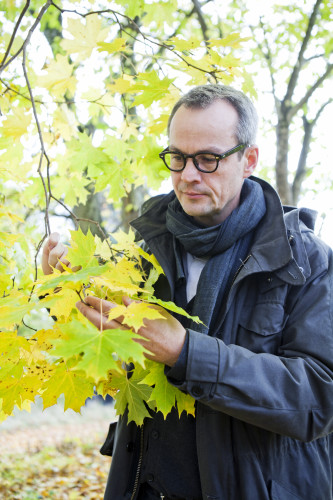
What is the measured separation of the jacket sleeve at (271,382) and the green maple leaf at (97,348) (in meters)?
0.38

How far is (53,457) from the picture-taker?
616 cm

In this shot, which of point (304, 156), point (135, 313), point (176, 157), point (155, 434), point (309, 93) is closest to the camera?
point (135, 313)

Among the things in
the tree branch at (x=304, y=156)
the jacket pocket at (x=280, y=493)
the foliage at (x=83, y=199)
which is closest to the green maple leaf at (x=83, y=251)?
the foliage at (x=83, y=199)

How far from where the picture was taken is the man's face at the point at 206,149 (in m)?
1.84

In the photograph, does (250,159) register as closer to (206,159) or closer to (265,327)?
(206,159)

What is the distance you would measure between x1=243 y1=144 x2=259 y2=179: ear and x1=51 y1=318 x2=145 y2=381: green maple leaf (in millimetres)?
1159

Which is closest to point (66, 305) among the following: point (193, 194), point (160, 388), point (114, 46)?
point (160, 388)

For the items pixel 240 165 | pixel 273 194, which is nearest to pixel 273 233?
pixel 273 194

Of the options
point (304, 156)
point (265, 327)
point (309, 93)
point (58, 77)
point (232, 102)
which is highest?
point (309, 93)

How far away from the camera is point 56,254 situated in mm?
1769

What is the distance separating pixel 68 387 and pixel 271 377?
0.67 meters

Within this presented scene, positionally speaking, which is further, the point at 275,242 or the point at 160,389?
the point at 275,242

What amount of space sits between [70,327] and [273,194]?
1152 mm

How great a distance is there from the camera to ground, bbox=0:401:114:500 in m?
4.74
